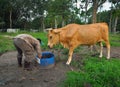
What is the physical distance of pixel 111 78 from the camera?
5.25m

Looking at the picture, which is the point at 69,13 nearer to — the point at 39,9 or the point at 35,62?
the point at 39,9

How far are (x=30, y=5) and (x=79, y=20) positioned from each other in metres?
15.8

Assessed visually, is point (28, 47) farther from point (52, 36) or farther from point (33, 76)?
point (52, 36)

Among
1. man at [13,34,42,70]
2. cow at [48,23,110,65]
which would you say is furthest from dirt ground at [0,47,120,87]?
cow at [48,23,110,65]

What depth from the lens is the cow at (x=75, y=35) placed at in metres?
7.35

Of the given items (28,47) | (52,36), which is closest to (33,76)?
(28,47)

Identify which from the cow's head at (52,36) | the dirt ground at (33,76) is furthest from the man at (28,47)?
the cow's head at (52,36)

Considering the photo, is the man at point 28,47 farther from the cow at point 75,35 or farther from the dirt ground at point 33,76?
the cow at point 75,35

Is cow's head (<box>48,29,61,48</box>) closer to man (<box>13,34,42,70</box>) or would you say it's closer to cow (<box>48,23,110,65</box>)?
cow (<box>48,23,110,65</box>)

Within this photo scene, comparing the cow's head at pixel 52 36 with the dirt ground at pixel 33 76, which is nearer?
the dirt ground at pixel 33 76

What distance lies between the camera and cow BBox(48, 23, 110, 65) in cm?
735

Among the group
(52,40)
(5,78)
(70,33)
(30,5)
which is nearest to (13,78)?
(5,78)

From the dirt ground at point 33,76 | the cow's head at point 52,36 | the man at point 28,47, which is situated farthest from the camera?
the cow's head at point 52,36

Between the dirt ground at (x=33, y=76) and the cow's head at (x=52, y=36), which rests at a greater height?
the cow's head at (x=52, y=36)
